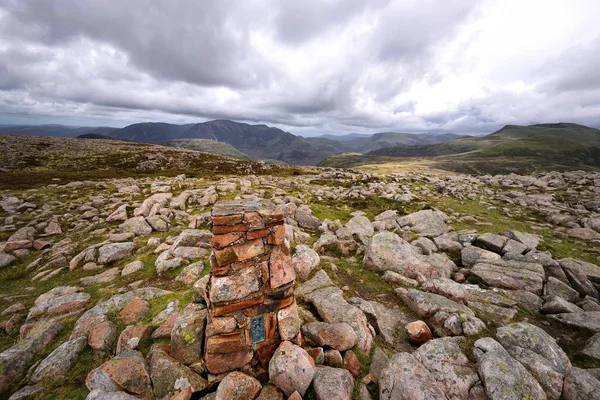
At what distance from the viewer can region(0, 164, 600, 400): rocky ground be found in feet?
20.0

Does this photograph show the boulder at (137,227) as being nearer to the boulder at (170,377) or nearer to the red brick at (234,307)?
the boulder at (170,377)

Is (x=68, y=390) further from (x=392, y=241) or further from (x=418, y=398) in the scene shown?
(x=392, y=241)

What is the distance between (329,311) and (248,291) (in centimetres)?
364

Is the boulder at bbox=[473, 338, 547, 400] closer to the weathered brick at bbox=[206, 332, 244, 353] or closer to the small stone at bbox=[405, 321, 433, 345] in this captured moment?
the small stone at bbox=[405, 321, 433, 345]

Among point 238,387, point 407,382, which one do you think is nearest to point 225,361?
point 238,387

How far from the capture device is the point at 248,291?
6.44 meters

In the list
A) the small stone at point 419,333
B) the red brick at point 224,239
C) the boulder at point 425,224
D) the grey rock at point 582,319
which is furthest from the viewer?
the boulder at point 425,224

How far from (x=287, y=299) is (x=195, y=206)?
19537mm


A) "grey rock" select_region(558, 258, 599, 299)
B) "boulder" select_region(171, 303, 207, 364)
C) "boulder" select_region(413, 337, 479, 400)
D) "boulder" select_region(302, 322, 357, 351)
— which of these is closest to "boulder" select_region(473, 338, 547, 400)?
"boulder" select_region(413, 337, 479, 400)

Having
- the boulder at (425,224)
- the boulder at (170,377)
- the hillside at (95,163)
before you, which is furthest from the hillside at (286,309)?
the hillside at (95,163)

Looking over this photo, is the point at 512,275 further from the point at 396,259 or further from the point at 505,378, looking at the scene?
the point at 505,378

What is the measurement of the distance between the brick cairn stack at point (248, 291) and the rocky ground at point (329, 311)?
1.48 ft

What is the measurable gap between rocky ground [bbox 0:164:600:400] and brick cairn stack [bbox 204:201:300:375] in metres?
0.45

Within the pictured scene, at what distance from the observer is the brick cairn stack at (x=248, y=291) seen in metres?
6.23
